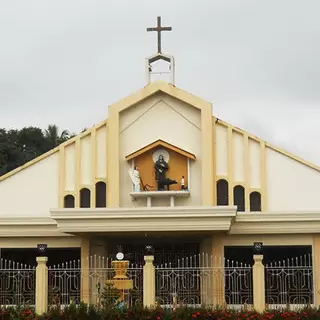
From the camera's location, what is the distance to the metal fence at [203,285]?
1777 cm

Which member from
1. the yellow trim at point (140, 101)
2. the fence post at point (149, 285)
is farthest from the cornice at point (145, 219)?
the fence post at point (149, 285)

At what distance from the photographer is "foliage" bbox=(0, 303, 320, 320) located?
15.5 metres

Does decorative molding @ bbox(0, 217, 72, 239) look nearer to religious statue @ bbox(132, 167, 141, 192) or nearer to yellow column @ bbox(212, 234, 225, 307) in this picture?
religious statue @ bbox(132, 167, 141, 192)

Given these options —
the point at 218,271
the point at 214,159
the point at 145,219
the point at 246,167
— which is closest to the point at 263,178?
the point at 246,167

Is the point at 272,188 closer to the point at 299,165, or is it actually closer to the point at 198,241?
the point at 299,165

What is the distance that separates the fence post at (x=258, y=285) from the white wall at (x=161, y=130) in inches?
229

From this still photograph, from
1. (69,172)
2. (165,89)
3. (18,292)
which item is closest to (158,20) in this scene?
(165,89)

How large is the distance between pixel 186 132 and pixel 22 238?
601 centimetres

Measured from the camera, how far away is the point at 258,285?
16.6 m

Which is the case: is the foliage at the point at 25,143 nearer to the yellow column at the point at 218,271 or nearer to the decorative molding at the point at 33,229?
the decorative molding at the point at 33,229

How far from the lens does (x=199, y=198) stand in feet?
73.1

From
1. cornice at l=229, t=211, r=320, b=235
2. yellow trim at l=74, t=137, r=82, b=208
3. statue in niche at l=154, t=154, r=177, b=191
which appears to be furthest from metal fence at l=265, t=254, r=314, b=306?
yellow trim at l=74, t=137, r=82, b=208

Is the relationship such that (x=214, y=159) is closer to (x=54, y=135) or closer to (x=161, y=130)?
(x=161, y=130)

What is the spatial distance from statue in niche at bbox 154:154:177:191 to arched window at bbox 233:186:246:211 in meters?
1.84
